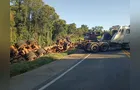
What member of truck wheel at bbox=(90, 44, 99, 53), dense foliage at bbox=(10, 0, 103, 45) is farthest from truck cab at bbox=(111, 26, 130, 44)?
truck wheel at bbox=(90, 44, 99, 53)

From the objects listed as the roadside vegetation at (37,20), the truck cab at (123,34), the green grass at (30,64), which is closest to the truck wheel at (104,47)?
the truck cab at (123,34)

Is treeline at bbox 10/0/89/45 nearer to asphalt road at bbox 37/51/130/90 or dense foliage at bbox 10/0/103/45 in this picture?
dense foliage at bbox 10/0/103/45

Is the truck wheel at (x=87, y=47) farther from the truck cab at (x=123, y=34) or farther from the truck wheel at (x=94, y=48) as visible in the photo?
the truck cab at (x=123, y=34)

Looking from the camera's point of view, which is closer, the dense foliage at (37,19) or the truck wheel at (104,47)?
the dense foliage at (37,19)

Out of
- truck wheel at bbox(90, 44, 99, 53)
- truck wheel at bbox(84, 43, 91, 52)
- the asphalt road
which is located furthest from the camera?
truck wheel at bbox(84, 43, 91, 52)

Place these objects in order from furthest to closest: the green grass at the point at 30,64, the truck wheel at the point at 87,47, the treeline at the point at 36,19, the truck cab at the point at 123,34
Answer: the truck wheel at the point at 87,47 → the green grass at the point at 30,64 → the truck cab at the point at 123,34 → the treeline at the point at 36,19

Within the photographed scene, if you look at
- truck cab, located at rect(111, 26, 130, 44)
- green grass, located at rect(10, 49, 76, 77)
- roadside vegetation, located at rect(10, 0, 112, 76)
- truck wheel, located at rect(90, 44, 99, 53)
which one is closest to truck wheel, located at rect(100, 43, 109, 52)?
truck wheel, located at rect(90, 44, 99, 53)

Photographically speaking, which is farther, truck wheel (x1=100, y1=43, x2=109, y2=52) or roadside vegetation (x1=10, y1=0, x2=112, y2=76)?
truck wheel (x1=100, y1=43, x2=109, y2=52)

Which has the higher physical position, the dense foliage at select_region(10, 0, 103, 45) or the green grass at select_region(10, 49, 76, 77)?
the dense foliage at select_region(10, 0, 103, 45)

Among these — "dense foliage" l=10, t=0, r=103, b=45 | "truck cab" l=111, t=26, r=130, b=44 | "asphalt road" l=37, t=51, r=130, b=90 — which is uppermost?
"dense foliage" l=10, t=0, r=103, b=45

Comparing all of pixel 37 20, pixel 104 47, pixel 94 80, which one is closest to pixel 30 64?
pixel 94 80

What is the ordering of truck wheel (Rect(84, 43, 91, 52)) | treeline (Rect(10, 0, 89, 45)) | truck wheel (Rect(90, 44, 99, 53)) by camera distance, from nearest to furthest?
treeline (Rect(10, 0, 89, 45))
truck wheel (Rect(90, 44, 99, 53))
truck wheel (Rect(84, 43, 91, 52))
